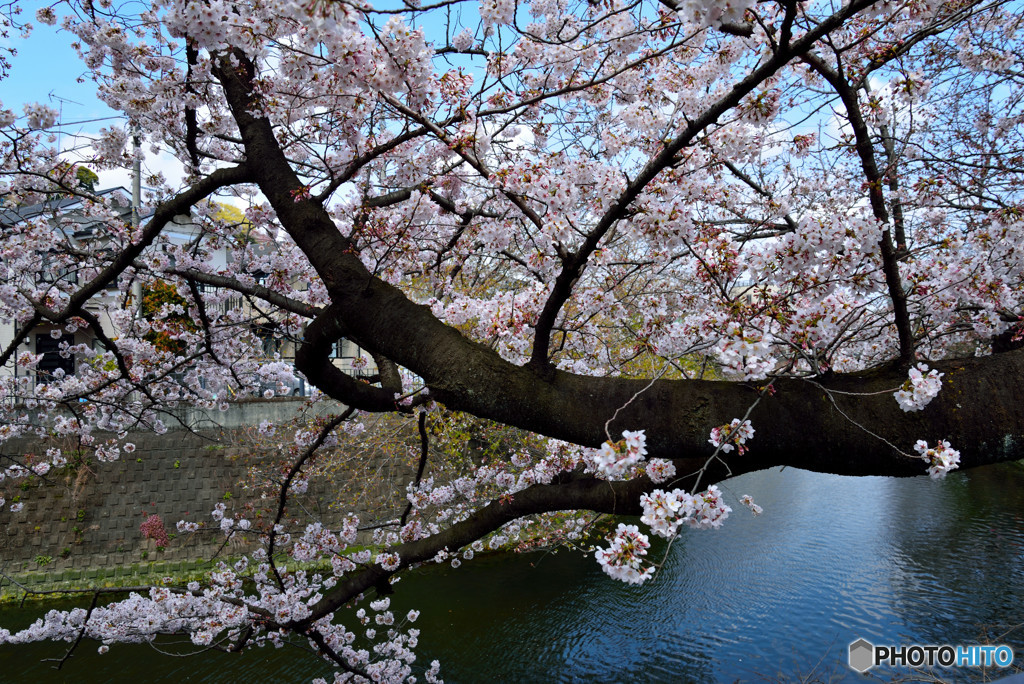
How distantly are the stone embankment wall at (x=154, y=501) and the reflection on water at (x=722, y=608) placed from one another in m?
1.47

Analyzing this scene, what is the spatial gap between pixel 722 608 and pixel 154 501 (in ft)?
34.4

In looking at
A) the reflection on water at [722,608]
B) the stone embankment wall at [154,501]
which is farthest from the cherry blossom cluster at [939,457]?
the stone embankment wall at [154,501]

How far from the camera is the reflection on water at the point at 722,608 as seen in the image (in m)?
6.70

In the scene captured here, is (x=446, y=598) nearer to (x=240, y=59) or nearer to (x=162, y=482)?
(x=162, y=482)

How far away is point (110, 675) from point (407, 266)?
21.1 ft

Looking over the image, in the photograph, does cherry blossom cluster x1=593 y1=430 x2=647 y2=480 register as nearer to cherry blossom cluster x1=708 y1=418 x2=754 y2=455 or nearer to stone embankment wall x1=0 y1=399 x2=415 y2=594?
cherry blossom cluster x1=708 y1=418 x2=754 y2=455

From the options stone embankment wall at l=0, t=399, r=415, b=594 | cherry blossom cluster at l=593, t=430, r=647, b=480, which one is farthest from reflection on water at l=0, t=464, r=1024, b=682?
cherry blossom cluster at l=593, t=430, r=647, b=480

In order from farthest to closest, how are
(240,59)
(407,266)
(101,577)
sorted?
(101,577) < (407,266) < (240,59)

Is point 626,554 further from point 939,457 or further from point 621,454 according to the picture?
point 939,457

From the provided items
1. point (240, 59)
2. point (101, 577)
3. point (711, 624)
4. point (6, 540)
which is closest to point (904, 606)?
point (711, 624)

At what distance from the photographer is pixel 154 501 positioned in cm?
1127

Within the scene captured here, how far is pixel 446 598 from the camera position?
28.8 feet

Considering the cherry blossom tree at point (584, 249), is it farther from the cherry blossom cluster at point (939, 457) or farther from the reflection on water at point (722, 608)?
the reflection on water at point (722, 608)

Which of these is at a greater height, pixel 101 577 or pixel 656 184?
pixel 656 184
